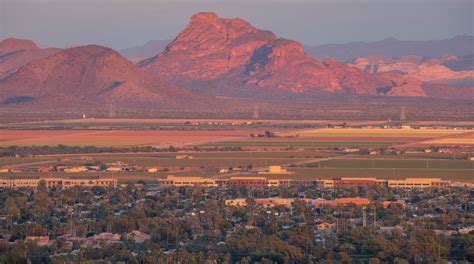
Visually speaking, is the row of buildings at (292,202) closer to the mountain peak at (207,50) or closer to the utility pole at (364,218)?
the utility pole at (364,218)

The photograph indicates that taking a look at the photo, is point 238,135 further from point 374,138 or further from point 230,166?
point 230,166

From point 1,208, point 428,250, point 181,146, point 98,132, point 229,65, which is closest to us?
point 428,250

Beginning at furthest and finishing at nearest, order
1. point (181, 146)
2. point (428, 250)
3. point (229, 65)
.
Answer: point (229, 65) → point (181, 146) → point (428, 250)

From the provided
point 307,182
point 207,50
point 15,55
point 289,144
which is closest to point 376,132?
point 289,144

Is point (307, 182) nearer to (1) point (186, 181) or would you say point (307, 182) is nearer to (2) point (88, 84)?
(1) point (186, 181)

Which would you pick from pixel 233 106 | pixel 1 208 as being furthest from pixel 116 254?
pixel 233 106

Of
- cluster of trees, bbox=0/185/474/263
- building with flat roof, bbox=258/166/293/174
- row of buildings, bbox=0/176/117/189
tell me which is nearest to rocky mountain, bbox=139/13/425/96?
building with flat roof, bbox=258/166/293/174

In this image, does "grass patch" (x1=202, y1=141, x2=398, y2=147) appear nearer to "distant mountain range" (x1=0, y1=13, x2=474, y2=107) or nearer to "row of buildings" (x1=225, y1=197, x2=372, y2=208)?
"row of buildings" (x1=225, y1=197, x2=372, y2=208)
